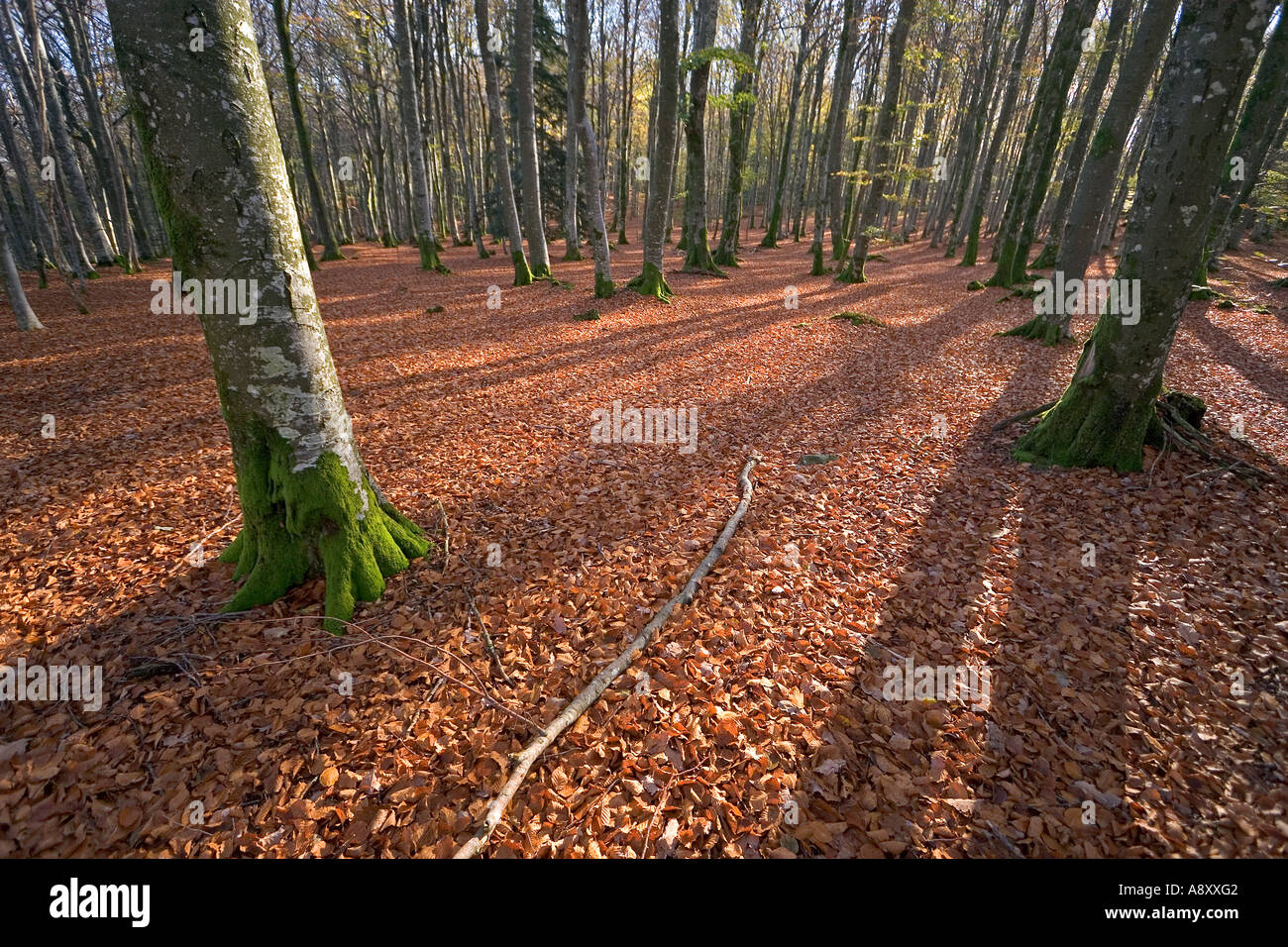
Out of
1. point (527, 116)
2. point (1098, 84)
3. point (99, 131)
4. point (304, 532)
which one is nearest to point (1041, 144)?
point (1098, 84)

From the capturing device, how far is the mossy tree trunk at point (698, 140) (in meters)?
14.9

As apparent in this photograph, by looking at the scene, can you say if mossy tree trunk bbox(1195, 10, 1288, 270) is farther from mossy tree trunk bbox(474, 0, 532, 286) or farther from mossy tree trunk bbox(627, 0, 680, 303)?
mossy tree trunk bbox(474, 0, 532, 286)

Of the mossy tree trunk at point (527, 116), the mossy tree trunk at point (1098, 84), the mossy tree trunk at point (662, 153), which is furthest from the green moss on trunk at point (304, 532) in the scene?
the mossy tree trunk at point (1098, 84)

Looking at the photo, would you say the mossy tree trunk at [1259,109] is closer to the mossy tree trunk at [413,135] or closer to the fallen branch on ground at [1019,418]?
the fallen branch on ground at [1019,418]

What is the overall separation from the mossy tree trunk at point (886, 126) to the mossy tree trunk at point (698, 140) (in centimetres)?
493

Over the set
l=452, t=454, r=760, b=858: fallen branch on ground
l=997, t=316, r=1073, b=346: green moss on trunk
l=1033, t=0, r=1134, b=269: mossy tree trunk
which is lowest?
l=452, t=454, r=760, b=858: fallen branch on ground

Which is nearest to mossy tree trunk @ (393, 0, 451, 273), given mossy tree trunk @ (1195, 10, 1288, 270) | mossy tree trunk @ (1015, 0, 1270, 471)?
mossy tree trunk @ (1015, 0, 1270, 471)

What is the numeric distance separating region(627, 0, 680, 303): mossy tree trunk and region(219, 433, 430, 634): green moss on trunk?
1146 cm

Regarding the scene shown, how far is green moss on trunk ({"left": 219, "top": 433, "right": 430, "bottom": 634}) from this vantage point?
371 cm

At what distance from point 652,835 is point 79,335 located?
46.6ft

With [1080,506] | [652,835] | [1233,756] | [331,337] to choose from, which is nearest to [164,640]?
[652,835]

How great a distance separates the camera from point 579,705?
3.19 m

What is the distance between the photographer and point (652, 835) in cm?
261
